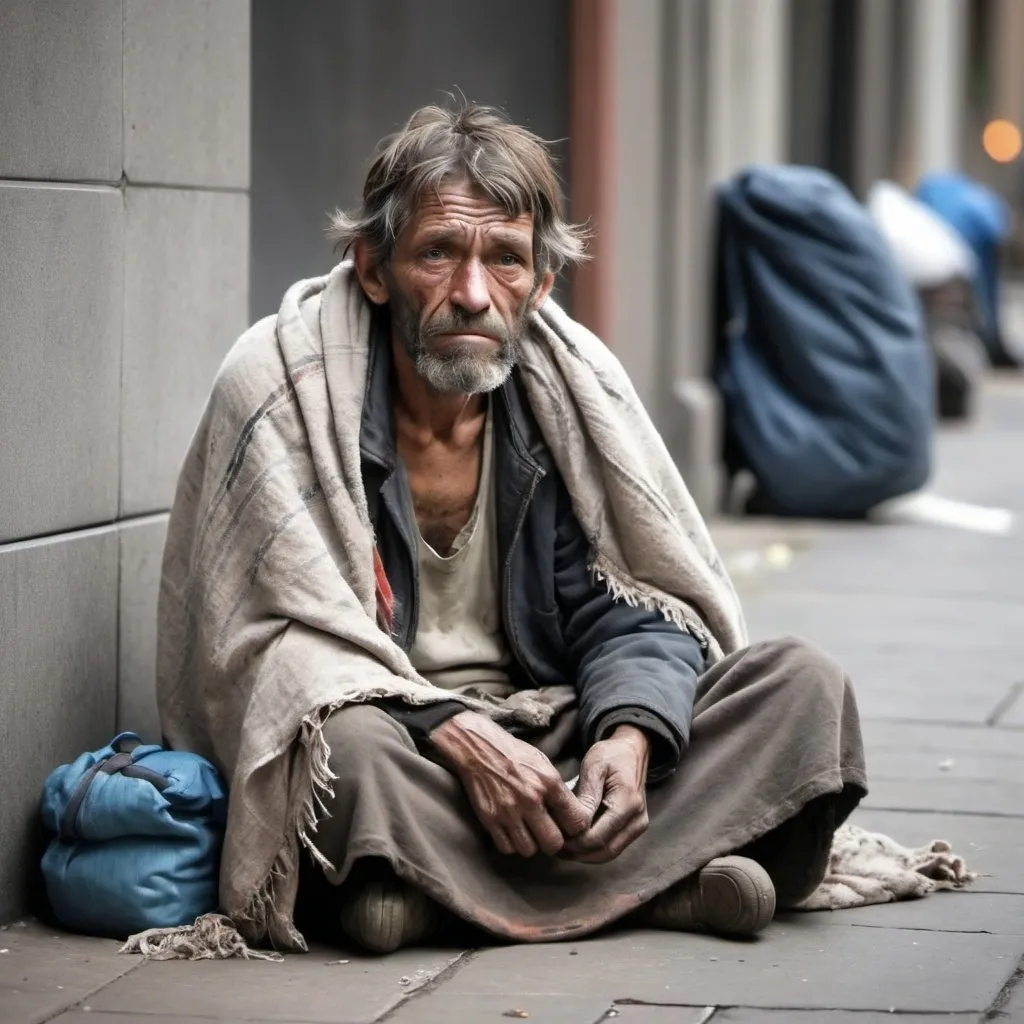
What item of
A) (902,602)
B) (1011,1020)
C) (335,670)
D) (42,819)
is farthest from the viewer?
(902,602)

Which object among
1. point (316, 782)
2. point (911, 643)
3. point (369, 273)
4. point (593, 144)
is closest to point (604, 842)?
point (316, 782)

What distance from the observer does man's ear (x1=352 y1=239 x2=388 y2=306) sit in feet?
14.3

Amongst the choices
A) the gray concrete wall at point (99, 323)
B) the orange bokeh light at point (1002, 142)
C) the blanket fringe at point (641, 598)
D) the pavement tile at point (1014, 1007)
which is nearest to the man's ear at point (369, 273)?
the gray concrete wall at point (99, 323)

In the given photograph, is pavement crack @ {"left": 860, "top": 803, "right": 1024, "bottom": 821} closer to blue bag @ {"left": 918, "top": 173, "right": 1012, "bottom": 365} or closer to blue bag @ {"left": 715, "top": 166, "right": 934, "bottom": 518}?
blue bag @ {"left": 715, "top": 166, "right": 934, "bottom": 518}

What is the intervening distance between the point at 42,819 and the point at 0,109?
4.45 ft

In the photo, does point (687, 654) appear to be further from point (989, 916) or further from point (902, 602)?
point (902, 602)

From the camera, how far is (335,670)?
4.04m

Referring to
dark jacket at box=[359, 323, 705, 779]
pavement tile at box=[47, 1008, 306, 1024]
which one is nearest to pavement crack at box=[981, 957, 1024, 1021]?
dark jacket at box=[359, 323, 705, 779]

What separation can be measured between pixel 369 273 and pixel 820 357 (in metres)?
5.86

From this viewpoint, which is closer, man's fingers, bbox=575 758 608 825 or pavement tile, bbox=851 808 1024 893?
man's fingers, bbox=575 758 608 825

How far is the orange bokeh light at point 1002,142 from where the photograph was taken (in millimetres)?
42750

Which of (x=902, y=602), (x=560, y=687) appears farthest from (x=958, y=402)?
(x=560, y=687)

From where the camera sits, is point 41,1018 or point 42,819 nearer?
point 41,1018

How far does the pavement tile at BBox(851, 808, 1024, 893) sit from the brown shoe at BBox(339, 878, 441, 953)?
1.19m
